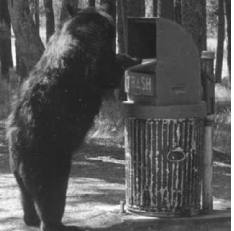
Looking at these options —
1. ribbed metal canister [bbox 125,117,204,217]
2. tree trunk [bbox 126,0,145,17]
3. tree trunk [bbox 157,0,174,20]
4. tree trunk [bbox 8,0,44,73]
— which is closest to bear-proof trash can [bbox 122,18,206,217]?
ribbed metal canister [bbox 125,117,204,217]

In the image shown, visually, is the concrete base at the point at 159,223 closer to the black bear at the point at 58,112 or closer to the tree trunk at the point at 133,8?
the black bear at the point at 58,112

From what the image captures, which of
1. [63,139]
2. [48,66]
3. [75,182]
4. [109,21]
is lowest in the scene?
[75,182]

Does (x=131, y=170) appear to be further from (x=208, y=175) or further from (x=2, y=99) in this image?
(x=2, y=99)

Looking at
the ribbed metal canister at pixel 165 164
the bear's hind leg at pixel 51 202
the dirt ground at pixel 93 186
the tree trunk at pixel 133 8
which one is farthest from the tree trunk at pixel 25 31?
the bear's hind leg at pixel 51 202

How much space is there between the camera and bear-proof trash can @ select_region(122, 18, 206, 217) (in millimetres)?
5578

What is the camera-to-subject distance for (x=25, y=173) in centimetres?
557

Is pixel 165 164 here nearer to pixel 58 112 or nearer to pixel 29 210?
pixel 58 112

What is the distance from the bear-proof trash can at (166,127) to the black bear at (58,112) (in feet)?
1.17

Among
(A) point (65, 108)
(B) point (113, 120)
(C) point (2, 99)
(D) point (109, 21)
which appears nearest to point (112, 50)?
(D) point (109, 21)

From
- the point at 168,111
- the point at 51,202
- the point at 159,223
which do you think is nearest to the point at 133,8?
the point at 168,111

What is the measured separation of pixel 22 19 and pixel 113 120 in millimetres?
2817

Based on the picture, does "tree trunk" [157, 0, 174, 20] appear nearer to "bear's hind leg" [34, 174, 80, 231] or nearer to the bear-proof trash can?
the bear-proof trash can

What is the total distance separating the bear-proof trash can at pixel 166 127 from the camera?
5578 millimetres

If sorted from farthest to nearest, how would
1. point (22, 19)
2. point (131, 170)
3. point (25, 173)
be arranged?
point (22, 19), point (131, 170), point (25, 173)
